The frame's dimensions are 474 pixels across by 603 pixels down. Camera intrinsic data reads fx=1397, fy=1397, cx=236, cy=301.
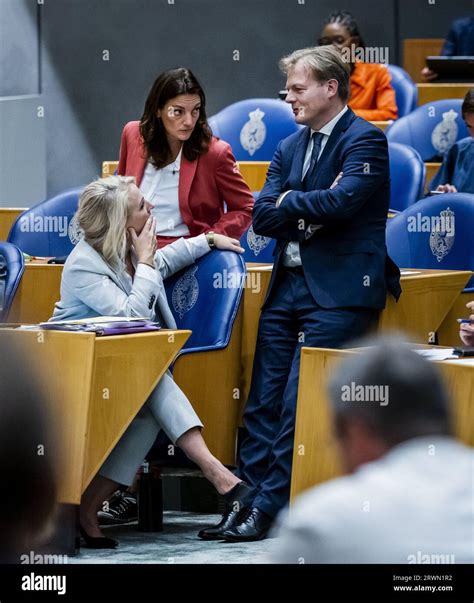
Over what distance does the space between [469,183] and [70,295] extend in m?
2.25

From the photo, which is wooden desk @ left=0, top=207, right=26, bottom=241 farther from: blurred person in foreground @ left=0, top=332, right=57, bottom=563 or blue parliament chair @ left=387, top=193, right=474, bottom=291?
blurred person in foreground @ left=0, top=332, right=57, bottom=563

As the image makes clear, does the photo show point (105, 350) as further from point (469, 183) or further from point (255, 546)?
point (469, 183)

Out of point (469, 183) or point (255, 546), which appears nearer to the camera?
point (255, 546)

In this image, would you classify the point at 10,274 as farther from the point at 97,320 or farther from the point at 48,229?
the point at 97,320

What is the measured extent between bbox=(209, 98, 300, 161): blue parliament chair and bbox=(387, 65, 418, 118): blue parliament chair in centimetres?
98

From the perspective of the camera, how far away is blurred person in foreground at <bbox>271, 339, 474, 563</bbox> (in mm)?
1458

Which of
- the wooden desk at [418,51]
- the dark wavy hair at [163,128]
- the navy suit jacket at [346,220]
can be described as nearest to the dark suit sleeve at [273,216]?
the navy suit jacket at [346,220]

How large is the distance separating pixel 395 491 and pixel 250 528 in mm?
2374

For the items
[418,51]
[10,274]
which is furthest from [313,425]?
[418,51]

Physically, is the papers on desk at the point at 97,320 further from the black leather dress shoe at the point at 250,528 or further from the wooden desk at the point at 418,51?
the wooden desk at the point at 418,51

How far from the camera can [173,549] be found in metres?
3.80

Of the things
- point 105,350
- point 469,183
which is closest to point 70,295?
point 105,350

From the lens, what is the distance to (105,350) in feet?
12.0

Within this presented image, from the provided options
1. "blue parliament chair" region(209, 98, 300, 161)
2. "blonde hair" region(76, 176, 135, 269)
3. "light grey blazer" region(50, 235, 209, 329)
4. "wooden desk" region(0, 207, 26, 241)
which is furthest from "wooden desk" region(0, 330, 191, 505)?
"blue parliament chair" region(209, 98, 300, 161)
